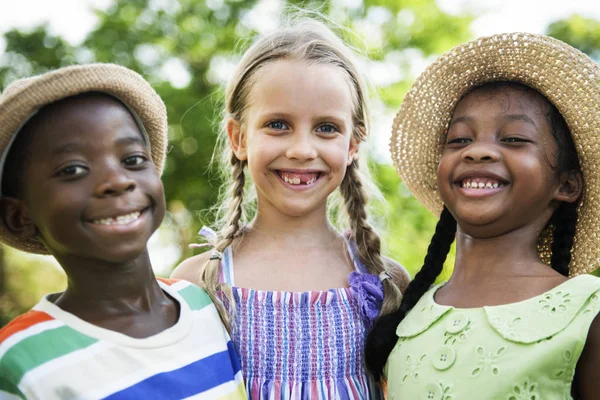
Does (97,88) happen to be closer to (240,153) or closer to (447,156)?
(240,153)

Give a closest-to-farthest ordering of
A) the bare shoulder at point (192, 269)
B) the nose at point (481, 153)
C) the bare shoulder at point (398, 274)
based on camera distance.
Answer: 1. the nose at point (481, 153)
2. the bare shoulder at point (192, 269)
3. the bare shoulder at point (398, 274)

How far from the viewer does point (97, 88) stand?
2.18m

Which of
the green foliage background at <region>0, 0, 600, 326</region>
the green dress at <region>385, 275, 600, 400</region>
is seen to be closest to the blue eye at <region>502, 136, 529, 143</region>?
the green dress at <region>385, 275, 600, 400</region>

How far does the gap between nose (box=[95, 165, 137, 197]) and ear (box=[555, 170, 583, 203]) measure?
152 cm

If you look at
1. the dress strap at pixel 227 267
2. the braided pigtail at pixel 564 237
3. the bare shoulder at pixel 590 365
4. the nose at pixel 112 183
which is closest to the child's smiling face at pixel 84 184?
the nose at pixel 112 183

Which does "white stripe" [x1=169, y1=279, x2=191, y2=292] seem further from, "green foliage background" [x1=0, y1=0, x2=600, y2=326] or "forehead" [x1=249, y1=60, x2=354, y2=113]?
"green foliage background" [x1=0, y1=0, x2=600, y2=326]

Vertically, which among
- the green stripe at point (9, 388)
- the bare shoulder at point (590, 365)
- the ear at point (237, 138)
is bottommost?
the bare shoulder at point (590, 365)

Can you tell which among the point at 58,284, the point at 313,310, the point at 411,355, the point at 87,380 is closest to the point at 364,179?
the point at 313,310

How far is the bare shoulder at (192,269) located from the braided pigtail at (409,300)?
2.53 ft

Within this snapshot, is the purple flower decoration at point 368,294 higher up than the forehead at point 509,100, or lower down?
lower down

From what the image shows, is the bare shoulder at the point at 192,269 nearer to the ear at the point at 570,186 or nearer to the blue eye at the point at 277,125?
the blue eye at the point at 277,125

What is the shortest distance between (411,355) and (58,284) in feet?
43.5

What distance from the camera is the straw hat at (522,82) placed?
2.46 m

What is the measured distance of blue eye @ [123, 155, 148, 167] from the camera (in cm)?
222
